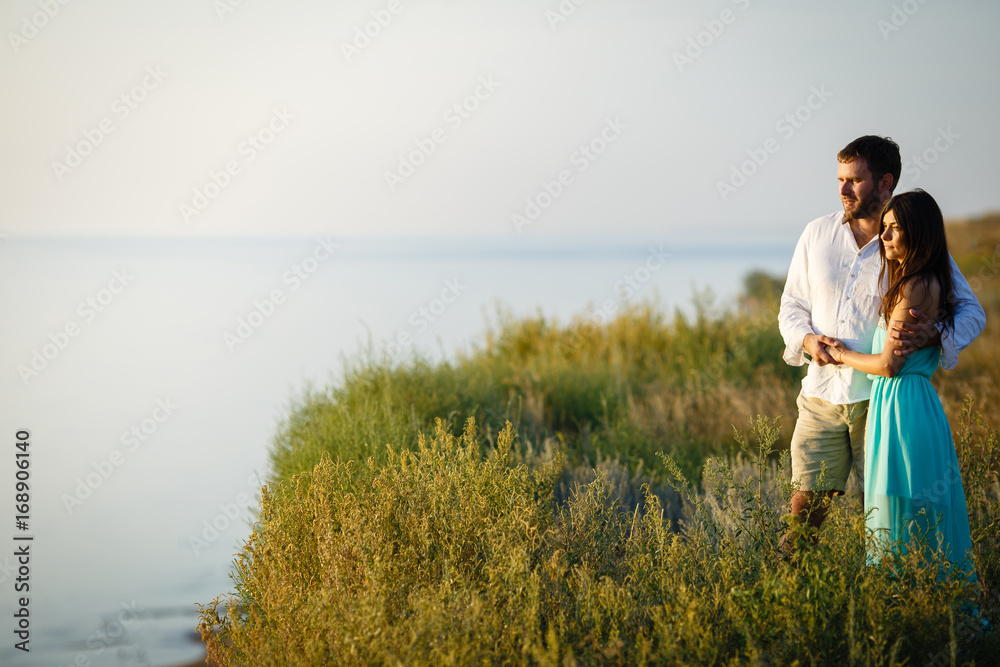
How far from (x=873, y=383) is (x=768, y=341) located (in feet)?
17.7

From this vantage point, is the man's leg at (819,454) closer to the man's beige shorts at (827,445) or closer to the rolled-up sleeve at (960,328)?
the man's beige shorts at (827,445)

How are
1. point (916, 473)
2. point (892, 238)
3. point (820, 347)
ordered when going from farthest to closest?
point (820, 347), point (892, 238), point (916, 473)

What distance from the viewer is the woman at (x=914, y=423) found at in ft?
11.0

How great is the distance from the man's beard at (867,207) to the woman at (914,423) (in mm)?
210

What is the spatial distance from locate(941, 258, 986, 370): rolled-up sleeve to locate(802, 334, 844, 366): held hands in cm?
44

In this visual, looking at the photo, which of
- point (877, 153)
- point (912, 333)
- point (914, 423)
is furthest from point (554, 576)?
point (877, 153)

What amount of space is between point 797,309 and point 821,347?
0.35 meters

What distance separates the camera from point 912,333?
3.38 meters

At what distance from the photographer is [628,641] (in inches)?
114

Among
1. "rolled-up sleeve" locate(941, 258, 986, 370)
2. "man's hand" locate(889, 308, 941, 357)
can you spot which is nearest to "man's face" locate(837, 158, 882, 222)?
"rolled-up sleeve" locate(941, 258, 986, 370)

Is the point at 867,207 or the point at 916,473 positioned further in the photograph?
the point at 867,207

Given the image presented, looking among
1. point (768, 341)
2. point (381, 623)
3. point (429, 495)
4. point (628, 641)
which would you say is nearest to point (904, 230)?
point (628, 641)

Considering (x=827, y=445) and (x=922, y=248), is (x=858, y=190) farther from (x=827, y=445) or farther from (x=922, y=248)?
(x=827, y=445)

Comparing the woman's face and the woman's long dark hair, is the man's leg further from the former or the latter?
the woman's face
